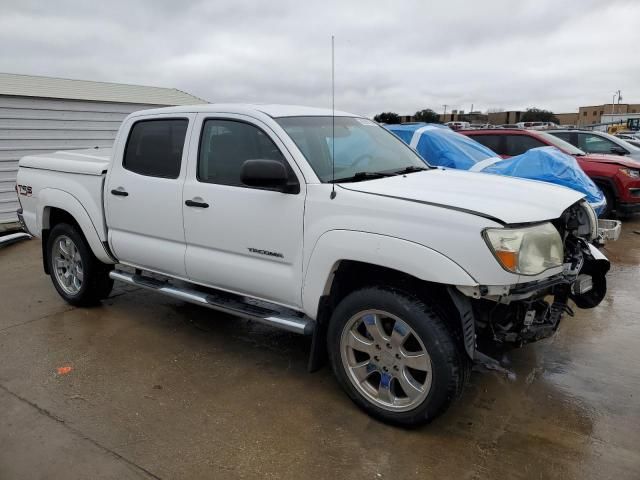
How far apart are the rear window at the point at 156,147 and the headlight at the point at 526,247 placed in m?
2.52

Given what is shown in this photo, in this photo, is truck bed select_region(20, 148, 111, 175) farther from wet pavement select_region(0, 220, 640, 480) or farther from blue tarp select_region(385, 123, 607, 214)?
blue tarp select_region(385, 123, 607, 214)

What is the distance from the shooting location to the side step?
350cm

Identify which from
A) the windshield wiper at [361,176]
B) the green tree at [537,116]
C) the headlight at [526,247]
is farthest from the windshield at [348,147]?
the green tree at [537,116]

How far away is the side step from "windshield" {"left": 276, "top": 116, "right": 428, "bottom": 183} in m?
0.96

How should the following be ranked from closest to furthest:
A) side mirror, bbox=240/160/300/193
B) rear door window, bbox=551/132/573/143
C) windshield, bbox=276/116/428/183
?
side mirror, bbox=240/160/300/193
windshield, bbox=276/116/428/183
rear door window, bbox=551/132/573/143

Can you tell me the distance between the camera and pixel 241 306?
3822 millimetres

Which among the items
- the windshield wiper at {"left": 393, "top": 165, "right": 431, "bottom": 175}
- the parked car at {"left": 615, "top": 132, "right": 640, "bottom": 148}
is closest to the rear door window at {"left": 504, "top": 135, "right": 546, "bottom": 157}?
the parked car at {"left": 615, "top": 132, "right": 640, "bottom": 148}

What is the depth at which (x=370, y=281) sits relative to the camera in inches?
128

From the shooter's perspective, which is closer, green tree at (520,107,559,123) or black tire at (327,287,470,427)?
black tire at (327,287,470,427)

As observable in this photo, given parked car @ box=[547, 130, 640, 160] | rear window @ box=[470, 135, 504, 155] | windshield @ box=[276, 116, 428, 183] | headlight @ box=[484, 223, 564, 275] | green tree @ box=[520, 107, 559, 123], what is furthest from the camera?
green tree @ box=[520, 107, 559, 123]

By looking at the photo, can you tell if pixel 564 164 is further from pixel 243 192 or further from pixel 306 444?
pixel 306 444

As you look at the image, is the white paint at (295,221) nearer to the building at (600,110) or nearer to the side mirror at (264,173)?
the side mirror at (264,173)

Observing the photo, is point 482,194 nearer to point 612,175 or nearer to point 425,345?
point 425,345

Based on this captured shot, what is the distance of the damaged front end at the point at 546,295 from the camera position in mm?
2846
